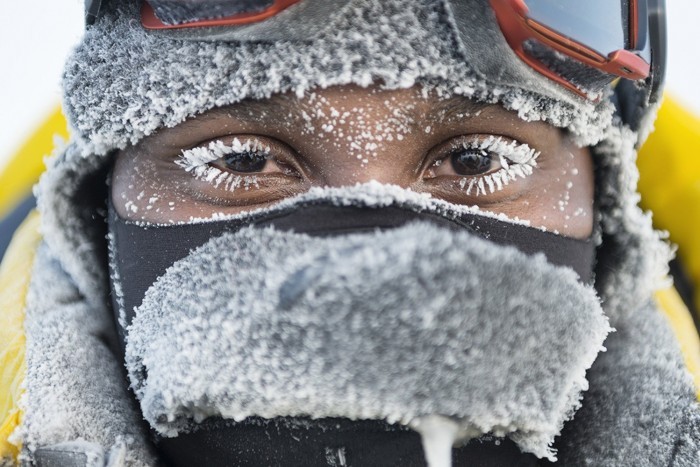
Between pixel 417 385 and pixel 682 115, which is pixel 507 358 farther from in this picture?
pixel 682 115

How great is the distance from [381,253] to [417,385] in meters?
0.17

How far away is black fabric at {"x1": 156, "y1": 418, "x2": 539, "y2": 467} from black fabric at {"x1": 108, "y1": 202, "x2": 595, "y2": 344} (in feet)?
0.84

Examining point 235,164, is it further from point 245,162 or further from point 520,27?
point 520,27

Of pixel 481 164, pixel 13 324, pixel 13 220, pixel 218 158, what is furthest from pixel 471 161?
pixel 13 220

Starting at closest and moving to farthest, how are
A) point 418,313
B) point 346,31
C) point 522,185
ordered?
point 418,313
point 346,31
point 522,185

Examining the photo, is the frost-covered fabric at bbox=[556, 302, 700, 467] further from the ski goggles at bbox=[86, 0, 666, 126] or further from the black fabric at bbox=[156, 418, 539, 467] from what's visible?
the ski goggles at bbox=[86, 0, 666, 126]

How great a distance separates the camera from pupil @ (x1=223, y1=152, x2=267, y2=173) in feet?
4.30

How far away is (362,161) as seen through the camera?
4.04 ft

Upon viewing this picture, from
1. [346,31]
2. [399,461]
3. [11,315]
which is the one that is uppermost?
[346,31]

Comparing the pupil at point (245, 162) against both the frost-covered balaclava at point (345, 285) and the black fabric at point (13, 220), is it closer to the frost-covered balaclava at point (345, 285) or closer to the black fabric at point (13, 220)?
the frost-covered balaclava at point (345, 285)

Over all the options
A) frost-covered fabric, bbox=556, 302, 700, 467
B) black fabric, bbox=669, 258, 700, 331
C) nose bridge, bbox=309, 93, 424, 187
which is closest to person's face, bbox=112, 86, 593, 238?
nose bridge, bbox=309, 93, 424, 187

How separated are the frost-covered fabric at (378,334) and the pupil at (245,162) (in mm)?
160

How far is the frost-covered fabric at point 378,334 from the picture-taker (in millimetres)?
1014

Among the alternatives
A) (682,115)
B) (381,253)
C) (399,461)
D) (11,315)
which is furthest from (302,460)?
(682,115)
